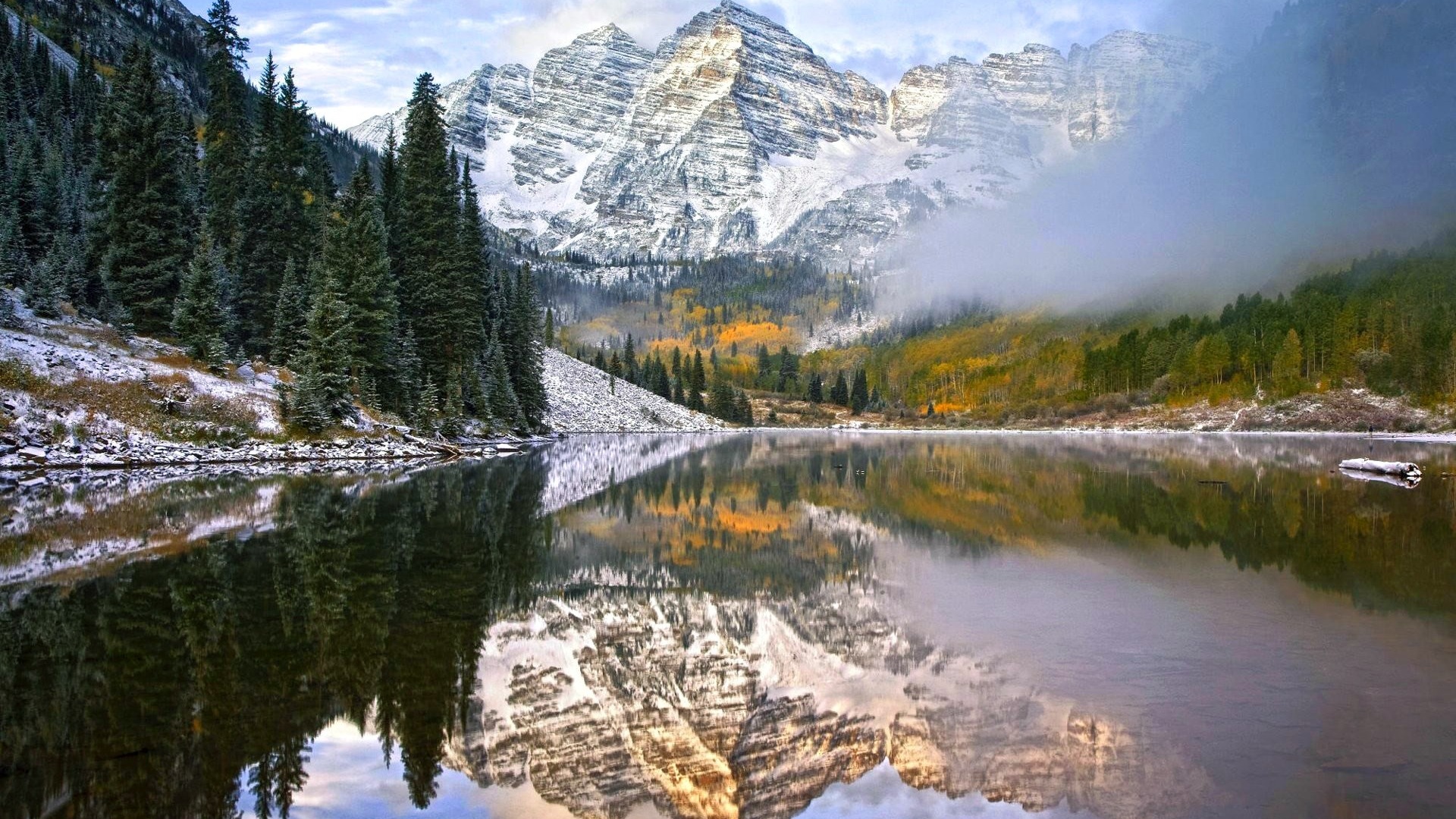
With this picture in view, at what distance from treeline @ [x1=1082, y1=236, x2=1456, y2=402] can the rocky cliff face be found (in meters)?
143

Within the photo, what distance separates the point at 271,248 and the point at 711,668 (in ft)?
201

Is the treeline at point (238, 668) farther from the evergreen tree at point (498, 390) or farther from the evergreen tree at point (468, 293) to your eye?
the evergreen tree at point (498, 390)

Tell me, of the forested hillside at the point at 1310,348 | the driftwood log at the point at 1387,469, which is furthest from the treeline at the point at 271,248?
the forested hillside at the point at 1310,348

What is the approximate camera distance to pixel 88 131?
104 metres

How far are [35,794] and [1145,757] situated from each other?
1062cm

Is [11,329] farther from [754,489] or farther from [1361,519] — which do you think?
[1361,519]

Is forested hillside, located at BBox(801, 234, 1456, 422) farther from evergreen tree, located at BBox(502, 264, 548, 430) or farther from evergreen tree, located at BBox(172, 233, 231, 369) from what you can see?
evergreen tree, located at BBox(172, 233, 231, 369)

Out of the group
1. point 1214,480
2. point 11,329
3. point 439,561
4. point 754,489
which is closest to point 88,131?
point 11,329

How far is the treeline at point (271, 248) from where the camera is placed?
5372 cm

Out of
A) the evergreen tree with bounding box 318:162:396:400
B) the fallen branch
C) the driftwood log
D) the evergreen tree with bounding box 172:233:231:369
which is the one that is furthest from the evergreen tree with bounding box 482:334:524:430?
the driftwood log

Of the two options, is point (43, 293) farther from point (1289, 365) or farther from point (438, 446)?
point (1289, 365)

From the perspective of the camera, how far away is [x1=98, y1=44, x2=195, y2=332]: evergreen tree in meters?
54.1

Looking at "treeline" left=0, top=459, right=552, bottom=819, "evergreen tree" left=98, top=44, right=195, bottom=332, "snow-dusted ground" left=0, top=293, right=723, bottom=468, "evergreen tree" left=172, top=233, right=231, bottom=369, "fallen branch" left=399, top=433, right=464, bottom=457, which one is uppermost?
"evergreen tree" left=98, top=44, right=195, bottom=332

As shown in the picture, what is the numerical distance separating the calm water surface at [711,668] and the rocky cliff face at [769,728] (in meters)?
0.05
